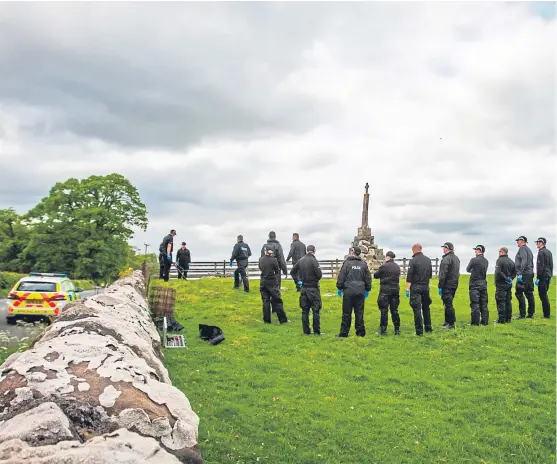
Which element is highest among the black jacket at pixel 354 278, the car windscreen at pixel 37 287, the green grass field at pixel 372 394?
the black jacket at pixel 354 278

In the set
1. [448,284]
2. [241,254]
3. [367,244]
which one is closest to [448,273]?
[448,284]

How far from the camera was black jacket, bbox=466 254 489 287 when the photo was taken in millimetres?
17422

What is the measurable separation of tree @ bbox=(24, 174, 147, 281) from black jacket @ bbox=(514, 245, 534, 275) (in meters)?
40.0

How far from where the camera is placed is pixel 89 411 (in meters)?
3.71

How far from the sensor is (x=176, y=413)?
13.0 feet

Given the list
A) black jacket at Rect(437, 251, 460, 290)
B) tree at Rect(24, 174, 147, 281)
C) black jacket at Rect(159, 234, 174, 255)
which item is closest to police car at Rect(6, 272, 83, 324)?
black jacket at Rect(159, 234, 174, 255)

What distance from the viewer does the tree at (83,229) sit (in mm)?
51438

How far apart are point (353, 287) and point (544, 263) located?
741cm

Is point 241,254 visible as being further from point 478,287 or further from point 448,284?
point 478,287

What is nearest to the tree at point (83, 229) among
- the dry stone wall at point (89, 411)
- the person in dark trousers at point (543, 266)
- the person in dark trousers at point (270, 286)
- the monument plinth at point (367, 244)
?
the monument plinth at point (367, 244)

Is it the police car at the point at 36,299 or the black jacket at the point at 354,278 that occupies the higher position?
the black jacket at the point at 354,278

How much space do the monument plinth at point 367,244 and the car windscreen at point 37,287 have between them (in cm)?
2130

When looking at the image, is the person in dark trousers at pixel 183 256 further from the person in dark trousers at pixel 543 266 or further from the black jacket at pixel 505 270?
the person in dark trousers at pixel 543 266

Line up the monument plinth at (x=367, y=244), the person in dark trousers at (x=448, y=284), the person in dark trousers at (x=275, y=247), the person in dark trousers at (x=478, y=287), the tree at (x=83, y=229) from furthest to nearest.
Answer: the tree at (x=83, y=229), the monument plinth at (x=367, y=244), the person in dark trousers at (x=275, y=247), the person in dark trousers at (x=478, y=287), the person in dark trousers at (x=448, y=284)
